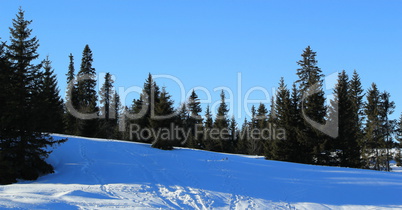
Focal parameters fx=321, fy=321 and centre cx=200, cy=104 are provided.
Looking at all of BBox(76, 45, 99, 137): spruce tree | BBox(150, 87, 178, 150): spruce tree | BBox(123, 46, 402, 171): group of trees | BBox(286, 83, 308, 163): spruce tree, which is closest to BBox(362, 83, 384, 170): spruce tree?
BBox(123, 46, 402, 171): group of trees

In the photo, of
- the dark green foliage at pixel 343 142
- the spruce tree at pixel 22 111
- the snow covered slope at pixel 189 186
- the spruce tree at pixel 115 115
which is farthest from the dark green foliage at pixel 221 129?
the spruce tree at pixel 22 111

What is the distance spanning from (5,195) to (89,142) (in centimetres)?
1736

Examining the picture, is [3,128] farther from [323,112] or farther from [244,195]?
[323,112]

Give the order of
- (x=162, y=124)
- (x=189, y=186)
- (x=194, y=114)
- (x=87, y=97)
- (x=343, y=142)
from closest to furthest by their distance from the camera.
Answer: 1. (x=189, y=186)
2. (x=162, y=124)
3. (x=343, y=142)
4. (x=87, y=97)
5. (x=194, y=114)

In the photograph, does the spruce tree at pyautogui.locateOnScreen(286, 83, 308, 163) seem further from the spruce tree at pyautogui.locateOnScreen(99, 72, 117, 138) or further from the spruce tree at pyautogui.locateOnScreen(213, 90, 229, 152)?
the spruce tree at pyautogui.locateOnScreen(99, 72, 117, 138)

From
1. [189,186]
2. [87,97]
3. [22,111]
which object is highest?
[87,97]

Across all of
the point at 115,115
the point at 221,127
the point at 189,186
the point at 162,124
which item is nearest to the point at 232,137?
the point at 221,127

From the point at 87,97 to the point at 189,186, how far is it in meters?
47.5

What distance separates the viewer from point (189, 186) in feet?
54.7

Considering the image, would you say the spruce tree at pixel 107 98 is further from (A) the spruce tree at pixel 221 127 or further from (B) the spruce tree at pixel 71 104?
(A) the spruce tree at pixel 221 127

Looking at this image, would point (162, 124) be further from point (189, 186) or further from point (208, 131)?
point (208, 131)

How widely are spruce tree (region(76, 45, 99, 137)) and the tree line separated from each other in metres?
0.14

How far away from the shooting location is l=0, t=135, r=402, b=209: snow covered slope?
1358 cm

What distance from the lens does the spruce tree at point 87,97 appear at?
44.3m
